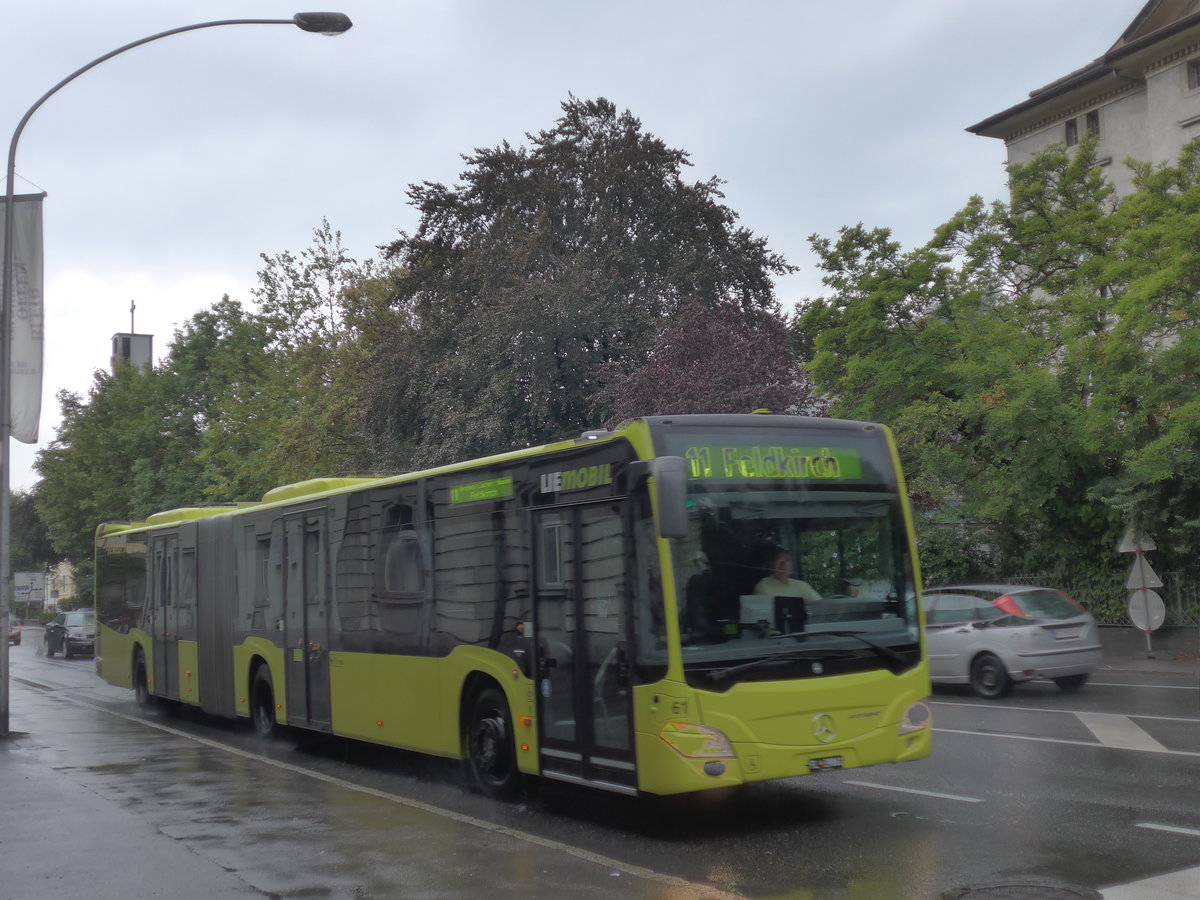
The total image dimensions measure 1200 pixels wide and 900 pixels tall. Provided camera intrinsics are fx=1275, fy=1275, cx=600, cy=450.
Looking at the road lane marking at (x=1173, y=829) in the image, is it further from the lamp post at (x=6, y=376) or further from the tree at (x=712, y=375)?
the tree at (x=712, y=375)

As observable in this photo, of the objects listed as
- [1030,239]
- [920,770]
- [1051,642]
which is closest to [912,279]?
[1030,239]

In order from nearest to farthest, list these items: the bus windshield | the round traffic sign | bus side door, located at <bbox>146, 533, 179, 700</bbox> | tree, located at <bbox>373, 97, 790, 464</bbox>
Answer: the bus windshield, bus side door, located at <bbox>146, 533, 179, 700</bbox>, the round traffic sign, tree, located at <bbox>373, 97, 790, 464</bbox>

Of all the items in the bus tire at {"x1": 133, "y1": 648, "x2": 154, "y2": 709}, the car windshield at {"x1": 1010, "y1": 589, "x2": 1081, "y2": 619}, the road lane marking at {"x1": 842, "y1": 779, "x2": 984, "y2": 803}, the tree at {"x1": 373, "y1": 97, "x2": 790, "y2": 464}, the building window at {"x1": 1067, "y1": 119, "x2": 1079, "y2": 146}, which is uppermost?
the building window at {"x1": 1067, "y1": 119, "x2": 1079, "y2": 146}

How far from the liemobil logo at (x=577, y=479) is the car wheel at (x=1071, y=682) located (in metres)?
11.2

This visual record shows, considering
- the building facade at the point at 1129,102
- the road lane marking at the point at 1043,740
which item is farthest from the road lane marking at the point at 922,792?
the building facade at the point at 1129,102

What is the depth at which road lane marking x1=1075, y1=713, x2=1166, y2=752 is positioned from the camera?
1205 centimetres

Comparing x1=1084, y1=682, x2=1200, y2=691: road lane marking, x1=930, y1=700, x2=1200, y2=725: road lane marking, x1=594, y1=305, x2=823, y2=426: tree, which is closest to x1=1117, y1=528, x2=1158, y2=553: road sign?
x1=1084, y1=682, x2=1200, y2=691: road lane marking

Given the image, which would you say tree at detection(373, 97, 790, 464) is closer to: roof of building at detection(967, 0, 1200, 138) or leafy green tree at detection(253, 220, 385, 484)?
leafy green tree at detection(253, 220, 385, 484)

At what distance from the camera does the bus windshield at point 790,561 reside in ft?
27.5

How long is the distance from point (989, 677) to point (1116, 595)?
9.66m

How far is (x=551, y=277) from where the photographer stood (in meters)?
34.1

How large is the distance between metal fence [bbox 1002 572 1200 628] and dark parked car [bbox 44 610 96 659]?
32.8 m

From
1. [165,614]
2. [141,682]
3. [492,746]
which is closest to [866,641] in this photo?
[492,746]

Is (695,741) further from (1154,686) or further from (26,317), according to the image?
(1154,686)
